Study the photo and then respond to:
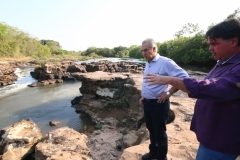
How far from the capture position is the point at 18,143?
5121 mm

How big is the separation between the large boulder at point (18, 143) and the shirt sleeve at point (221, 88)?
16.2 feet

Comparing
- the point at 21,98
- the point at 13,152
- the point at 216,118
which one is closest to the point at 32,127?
the point at 13,152

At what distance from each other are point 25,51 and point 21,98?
1457 inches

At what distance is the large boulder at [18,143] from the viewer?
15.6 ft

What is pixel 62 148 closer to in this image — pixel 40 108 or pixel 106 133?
pixel 106 133

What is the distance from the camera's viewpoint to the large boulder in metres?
4.74

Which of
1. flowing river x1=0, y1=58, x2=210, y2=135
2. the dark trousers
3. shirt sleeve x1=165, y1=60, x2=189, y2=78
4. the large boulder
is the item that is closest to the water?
flowing river x1=0, y1=58, x2=210, y2=135

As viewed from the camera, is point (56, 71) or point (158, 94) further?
point (56, 71)

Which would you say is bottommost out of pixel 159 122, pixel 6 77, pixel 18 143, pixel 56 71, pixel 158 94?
pixel 6 77

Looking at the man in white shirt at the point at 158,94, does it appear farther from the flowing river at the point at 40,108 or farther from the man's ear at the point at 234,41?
the flowing river at the point at 40,108

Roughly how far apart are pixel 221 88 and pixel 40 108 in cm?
1045

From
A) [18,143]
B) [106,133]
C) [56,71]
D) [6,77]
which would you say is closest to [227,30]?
[18,143]

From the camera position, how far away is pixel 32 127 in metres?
5.94

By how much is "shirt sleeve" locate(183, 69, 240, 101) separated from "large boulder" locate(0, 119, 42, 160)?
493 cm
